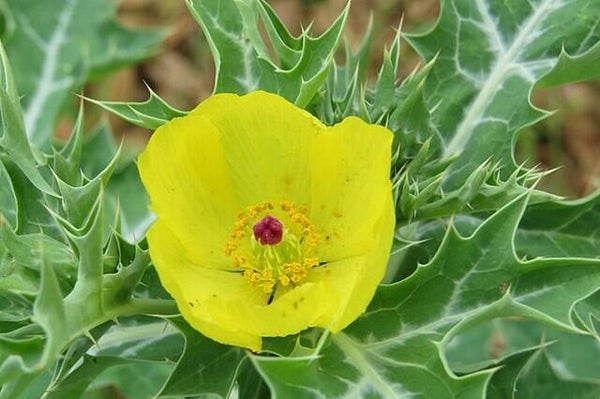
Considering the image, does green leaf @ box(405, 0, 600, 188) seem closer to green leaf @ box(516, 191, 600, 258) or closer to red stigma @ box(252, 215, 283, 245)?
green leaf @ box(516, 191, 600, 258)

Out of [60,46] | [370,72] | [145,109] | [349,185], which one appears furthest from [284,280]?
[370,72]

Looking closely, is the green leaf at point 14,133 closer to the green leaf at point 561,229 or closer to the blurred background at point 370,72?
the green leaf at point 561,229

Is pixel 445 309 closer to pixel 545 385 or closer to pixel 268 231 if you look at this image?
pixel 268 231

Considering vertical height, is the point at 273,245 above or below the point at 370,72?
above

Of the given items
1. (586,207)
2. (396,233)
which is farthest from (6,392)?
(586,207)

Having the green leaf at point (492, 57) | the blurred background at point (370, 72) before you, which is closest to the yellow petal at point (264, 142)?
the green leaf at point (492, 57)
